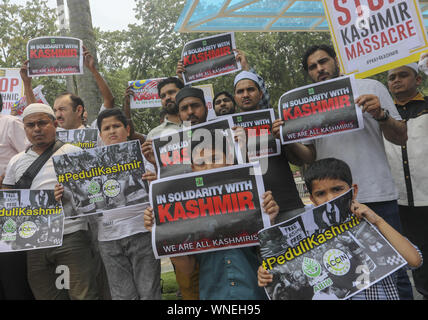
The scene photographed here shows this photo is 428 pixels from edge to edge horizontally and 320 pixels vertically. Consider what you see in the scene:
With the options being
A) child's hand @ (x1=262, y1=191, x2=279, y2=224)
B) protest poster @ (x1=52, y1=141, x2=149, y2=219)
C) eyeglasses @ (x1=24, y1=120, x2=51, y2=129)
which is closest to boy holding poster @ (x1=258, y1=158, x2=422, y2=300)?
child's hand @ (x1=262, y1=191, x2=279, y2=224)

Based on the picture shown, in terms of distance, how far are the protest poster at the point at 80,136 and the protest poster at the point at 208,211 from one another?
163 centimetres

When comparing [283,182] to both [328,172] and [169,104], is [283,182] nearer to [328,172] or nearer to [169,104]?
[328,172]

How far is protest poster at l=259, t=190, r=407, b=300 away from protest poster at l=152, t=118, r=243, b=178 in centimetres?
63

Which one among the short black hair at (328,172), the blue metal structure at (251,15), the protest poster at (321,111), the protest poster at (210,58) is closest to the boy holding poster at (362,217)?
the short black hair at (328,172)

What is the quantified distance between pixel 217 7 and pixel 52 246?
4.67 metres

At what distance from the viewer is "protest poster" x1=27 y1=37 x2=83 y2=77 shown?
14.6 ft

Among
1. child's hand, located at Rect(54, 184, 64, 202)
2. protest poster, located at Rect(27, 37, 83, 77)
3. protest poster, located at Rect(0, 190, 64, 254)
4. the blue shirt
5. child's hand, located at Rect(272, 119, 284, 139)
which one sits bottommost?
the blue shirt

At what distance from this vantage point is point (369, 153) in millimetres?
2756

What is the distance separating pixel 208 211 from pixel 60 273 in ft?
5.08

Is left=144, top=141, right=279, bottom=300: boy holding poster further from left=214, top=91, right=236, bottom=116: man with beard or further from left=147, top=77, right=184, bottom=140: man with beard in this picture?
left=214, top=91, right=236, bottom=116: man with beard

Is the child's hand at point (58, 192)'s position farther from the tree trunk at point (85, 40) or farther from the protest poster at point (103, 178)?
the tree trunk at point (85, 40)
